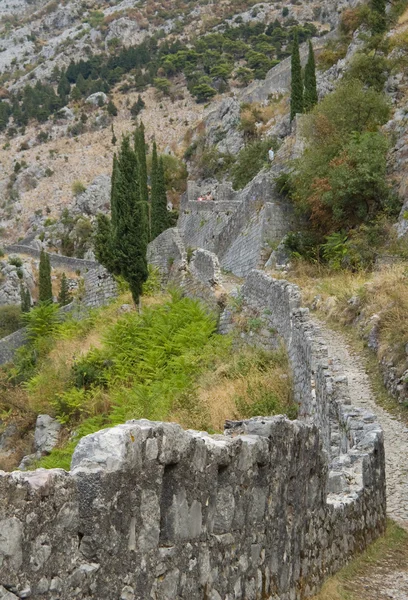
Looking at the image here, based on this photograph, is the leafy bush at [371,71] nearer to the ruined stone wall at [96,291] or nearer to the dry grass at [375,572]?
the ruined stone wall at [96,291]

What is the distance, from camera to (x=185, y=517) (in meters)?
4.85

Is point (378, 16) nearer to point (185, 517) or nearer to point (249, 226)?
point (249, 226)

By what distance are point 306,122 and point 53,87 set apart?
326 feet

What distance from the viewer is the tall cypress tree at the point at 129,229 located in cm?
2700

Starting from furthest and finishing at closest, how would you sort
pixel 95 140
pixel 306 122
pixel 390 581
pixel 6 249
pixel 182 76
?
pixel 182 76 → pixel 95 140 → pixel 6 249 → pixel 306 122 → pixel 390 581

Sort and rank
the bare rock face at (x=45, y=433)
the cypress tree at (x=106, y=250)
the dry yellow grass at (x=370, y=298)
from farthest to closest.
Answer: the cypress tree at (x=106, y=250) → the bare rock face at (x=45, y=433) → the dry yellow grass at (x=370, y=298)

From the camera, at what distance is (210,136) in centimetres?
7000

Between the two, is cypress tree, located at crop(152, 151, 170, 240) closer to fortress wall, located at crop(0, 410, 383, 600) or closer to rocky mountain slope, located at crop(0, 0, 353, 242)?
rocky mountain slope, located at crop(0, 0, 353, 242)

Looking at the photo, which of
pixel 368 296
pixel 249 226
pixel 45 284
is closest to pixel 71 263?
pixel 45 284

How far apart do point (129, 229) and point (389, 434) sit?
17.1 m

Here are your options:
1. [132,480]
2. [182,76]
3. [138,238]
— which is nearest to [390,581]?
[132,480]

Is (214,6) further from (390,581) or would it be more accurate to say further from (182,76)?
(390,581)

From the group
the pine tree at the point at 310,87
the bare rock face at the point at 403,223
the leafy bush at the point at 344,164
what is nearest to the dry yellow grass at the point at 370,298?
the bare rock face at the point at 403,223

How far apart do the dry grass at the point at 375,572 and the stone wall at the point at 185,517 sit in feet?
0.42
